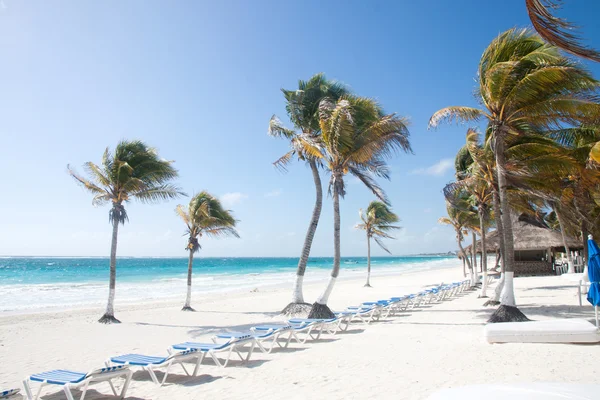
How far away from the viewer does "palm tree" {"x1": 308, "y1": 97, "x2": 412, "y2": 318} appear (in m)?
11.1

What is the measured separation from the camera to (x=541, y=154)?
34.8ft

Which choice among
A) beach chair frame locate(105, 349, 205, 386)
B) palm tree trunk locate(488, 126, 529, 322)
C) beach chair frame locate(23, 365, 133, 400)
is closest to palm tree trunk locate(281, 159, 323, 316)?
palm tree trunk locate(488, 126, 529, 322)

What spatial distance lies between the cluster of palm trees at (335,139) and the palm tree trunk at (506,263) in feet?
8.26

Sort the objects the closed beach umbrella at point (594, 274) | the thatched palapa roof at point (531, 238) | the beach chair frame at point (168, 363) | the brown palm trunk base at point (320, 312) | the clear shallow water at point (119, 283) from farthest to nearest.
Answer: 1. the thatched palapa roof at point (531, 238)
2. the clear shallow water at point (119, 283)
3. the brown palm trunk base at point (320, 312)
4. the closed beach umbrella at point (594, 274)
5. the beach chair frame at point (168, 363)

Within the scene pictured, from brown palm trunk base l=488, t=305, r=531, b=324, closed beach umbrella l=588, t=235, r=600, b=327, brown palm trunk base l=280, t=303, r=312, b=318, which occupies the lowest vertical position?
brown palm trunk base l=280, t=303, r=312, b=318

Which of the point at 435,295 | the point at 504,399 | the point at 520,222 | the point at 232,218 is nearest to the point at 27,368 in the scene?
the point at 504,399

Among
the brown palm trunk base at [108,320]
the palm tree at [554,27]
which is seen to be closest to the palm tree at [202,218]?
the brown palm trunk base at [108,320]

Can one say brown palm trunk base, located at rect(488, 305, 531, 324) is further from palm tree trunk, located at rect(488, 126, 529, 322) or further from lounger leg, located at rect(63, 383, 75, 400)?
lounger leg, located at rect(63, 383, 75, 400)

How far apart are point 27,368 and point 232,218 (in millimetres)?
10428

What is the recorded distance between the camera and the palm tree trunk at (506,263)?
29.3ft

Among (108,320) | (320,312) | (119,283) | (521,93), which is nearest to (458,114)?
(521,93)

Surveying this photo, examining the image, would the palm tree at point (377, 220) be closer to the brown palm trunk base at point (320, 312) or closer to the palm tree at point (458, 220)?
the palm tree at point (458, 220)

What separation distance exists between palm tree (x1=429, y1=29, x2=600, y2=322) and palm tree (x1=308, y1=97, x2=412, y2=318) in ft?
5.99

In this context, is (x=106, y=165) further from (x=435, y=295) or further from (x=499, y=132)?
(x=435, y=295)
